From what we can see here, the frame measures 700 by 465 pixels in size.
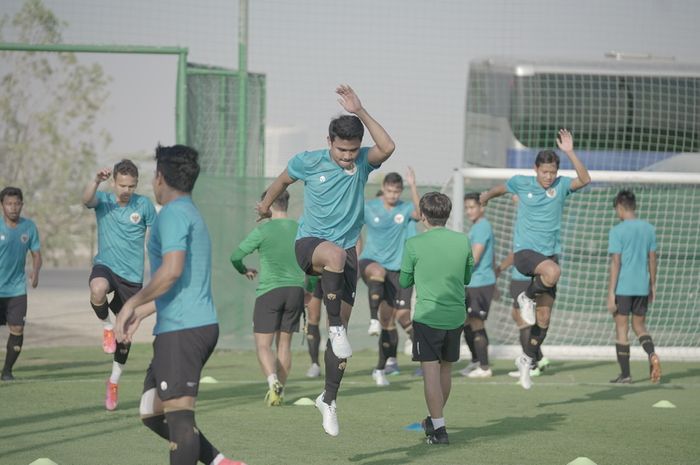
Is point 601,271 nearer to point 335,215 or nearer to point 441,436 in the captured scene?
point 441,436

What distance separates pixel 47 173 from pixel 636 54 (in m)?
25.0

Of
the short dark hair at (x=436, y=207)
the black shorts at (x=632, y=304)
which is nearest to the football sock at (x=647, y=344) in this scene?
the black shorts at (x=632, y=304)

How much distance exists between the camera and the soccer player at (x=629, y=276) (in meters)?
13.5

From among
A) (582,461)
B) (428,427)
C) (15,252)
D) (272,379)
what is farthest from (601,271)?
(582,461)

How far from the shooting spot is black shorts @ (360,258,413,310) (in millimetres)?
14133

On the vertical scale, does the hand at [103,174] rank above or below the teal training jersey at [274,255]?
above

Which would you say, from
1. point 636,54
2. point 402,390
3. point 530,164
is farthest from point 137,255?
point 636,54

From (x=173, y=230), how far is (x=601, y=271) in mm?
13734

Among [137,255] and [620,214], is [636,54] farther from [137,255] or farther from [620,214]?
[137,255]

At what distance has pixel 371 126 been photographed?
8.31 meters

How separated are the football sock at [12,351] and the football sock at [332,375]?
18.8 feet

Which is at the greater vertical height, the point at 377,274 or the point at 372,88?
the point at 372,88

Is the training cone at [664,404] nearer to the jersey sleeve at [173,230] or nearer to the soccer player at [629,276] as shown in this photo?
the soccer player at [629,276]

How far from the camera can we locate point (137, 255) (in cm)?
1155
